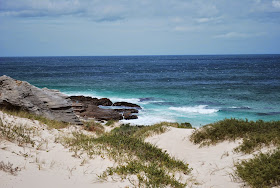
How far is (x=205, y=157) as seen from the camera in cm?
1000

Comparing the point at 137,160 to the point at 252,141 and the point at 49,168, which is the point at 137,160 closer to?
the point at 49,168

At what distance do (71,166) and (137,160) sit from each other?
81.2 inches

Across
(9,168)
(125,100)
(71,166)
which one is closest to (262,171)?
(71,166)

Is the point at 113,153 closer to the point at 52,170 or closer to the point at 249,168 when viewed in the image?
the point at 52,170

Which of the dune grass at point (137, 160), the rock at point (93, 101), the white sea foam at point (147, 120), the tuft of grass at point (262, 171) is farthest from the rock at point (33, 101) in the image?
the rock at point (93, 101)

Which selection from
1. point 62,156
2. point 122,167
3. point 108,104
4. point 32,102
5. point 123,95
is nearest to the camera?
point 122,167

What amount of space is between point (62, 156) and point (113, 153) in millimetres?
1636

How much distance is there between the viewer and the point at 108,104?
32.6 m

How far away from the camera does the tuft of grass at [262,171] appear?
6.77 meters

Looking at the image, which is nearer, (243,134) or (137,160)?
(137,160)

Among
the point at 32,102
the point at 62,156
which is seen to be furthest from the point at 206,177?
the point at 32,102

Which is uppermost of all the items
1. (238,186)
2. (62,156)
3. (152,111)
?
(62,156)

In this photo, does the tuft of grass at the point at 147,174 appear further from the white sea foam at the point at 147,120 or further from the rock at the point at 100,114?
the rock at the point at 100,114

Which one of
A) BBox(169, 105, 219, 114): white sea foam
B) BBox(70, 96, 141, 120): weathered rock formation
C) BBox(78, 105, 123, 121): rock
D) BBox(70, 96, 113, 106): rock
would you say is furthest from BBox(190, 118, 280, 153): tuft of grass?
BBox(70, 96, 113, 106): rock
